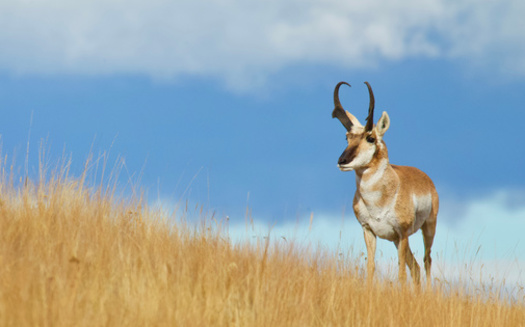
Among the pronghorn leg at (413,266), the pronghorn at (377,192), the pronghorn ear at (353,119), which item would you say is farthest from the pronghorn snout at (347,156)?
the pronghorn leg at (413,266)

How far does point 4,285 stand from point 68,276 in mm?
527

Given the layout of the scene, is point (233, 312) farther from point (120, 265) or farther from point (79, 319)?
point (79, 319)

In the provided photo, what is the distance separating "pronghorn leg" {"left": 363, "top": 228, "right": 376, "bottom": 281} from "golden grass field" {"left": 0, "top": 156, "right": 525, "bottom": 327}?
38 cm

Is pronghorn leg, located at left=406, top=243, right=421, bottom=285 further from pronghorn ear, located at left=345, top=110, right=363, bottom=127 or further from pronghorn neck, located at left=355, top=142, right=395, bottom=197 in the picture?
pronghorn ear, located at left=345, top=110, right=363, bottom=127

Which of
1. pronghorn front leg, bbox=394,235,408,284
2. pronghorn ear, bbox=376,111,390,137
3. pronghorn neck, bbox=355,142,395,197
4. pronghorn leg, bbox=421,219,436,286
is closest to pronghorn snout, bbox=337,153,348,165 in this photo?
pronghorn neck, bbox=355,142,395,197

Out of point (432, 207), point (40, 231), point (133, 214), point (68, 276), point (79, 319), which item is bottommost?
point (79, 319)

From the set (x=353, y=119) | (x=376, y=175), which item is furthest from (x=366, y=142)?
(x=353, y=119)

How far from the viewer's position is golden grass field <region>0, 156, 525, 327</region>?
13.6 ft

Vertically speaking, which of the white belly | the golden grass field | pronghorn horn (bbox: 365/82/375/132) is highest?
pronghorn horn (bbox: 365/82/375/132)

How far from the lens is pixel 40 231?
562cm

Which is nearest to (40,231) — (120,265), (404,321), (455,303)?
(120,265)

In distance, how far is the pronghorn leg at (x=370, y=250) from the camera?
786cm

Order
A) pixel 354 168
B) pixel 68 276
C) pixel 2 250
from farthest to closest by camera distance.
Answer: pixel 354 168, pixel 2 250, pixel 68 276

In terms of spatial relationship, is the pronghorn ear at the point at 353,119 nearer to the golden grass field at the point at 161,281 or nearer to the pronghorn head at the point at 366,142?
the pronghorn head at the point at 366,142
